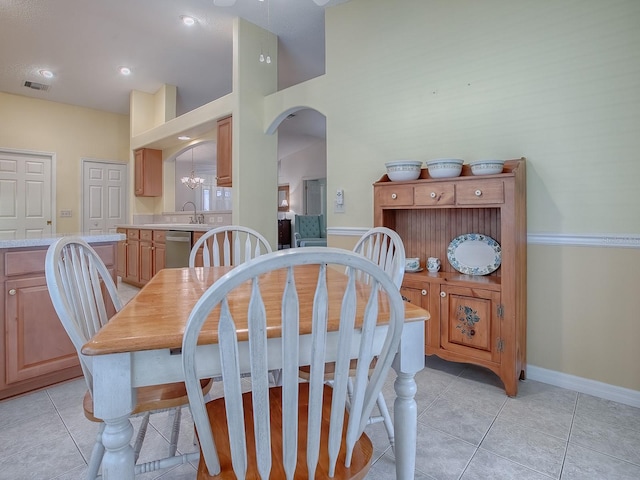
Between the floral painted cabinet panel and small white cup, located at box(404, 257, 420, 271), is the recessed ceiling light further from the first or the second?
the floral painted cabinet panel

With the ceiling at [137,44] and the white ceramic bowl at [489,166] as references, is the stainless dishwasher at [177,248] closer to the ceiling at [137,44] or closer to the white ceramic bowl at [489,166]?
the ceiling at [137,44]

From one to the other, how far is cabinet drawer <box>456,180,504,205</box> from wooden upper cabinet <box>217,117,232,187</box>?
2693 millimetres

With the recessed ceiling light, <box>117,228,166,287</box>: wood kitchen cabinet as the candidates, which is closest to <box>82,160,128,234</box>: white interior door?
<box>117,228,166,287</box>: wood kitchen cabinet

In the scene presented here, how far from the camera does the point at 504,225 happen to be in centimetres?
200

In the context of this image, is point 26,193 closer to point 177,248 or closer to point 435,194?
point 177,248

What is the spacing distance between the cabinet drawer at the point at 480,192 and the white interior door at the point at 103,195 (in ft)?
20.0

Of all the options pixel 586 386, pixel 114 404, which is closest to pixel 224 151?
pixel 114 404

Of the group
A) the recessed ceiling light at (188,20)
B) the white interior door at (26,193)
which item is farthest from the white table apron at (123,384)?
the white interior door at (26,193)

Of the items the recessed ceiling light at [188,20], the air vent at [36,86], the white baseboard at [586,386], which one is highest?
the air vent at [36,86]

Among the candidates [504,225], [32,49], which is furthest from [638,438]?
[32,49]

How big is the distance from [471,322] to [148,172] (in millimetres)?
5363

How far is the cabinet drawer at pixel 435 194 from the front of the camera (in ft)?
7.17

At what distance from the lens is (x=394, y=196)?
2420mm

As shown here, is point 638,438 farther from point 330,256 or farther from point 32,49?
point 32,49
